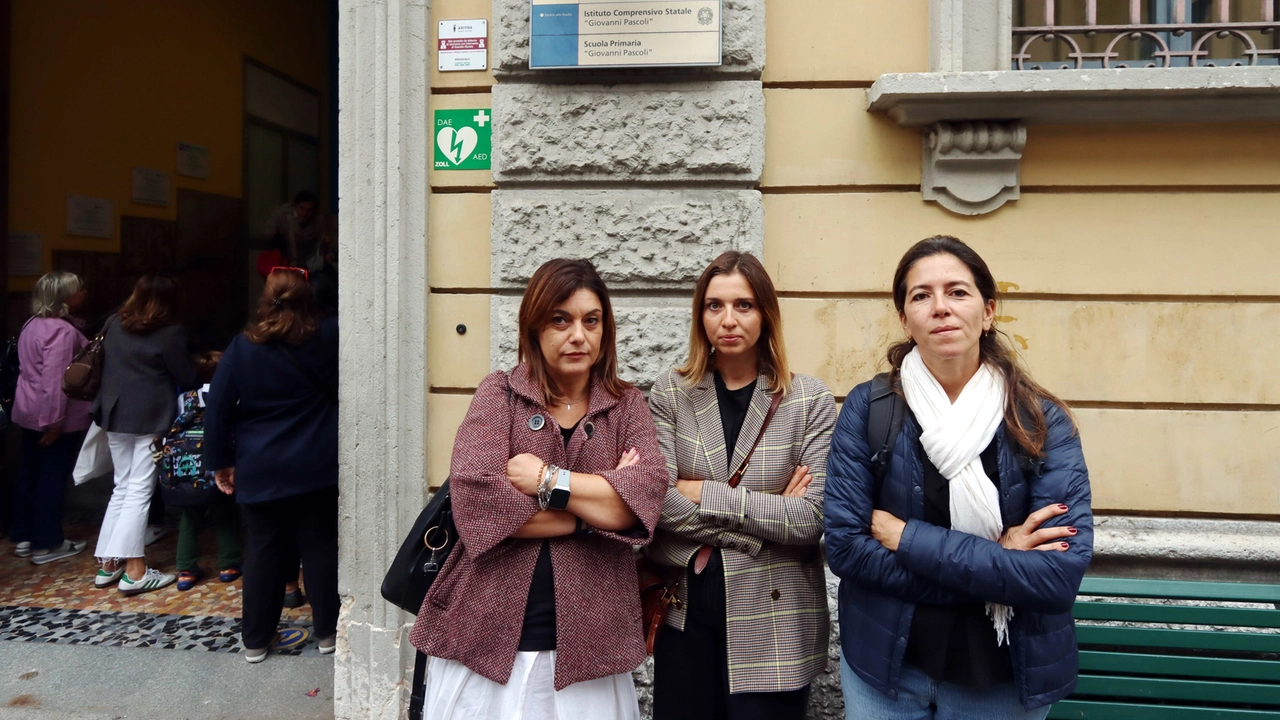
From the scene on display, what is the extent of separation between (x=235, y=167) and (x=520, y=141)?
18.3 ft

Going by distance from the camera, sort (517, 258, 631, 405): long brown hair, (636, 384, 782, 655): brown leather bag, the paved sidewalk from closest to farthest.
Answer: (517, 258, 631, 405): long brown hair
(636, 384, 782, 655): brown leather bag
the paved sidewalk

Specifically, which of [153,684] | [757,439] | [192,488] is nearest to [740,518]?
[757,439]

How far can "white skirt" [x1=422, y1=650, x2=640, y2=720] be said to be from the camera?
7.39 feet

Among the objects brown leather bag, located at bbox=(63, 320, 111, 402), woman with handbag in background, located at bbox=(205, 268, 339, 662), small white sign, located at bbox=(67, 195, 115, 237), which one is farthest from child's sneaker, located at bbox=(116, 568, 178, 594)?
small white sign, located at bbox=(67, 195, 115, 237)

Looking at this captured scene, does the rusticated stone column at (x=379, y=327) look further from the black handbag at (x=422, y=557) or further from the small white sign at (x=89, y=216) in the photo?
the small white sign at (x=89, y=216)

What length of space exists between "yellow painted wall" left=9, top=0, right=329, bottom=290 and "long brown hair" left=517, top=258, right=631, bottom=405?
5.87 metres

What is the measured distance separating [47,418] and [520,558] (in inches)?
185

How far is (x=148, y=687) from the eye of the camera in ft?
13.1

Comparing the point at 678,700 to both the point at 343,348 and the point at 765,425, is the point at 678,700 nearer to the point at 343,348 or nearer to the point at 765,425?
the point at 765,425

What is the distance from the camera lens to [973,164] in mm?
3395

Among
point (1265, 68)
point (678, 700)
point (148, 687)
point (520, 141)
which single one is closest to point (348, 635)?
point (148, 687)

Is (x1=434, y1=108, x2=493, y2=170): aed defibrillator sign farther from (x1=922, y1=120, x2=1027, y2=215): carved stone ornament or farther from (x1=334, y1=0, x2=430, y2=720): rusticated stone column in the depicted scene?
(x1=922, y1=120, x2=1027, y2=215): carved stone ornament

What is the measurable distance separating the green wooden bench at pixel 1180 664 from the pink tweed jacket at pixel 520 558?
5.81ft

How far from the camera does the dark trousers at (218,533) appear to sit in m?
5.21
